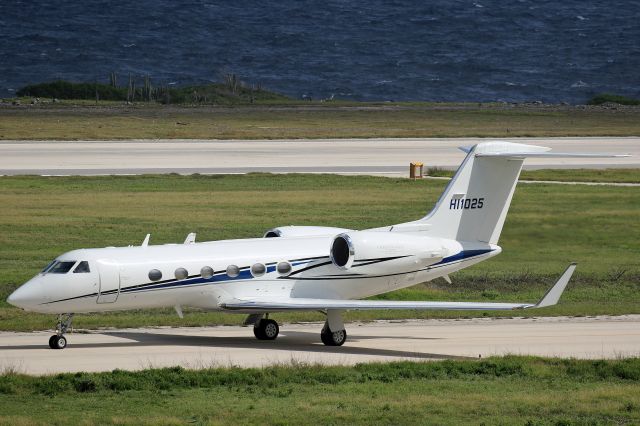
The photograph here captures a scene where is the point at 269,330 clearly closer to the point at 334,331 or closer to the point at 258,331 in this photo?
the point at 258,331

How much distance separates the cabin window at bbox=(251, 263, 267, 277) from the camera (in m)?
27.8

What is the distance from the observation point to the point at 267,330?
94.0ft

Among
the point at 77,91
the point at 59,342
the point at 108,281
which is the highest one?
the point at 77,91

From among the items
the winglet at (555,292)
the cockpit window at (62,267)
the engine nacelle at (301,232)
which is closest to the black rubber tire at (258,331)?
the engine nacelle at (301,232)

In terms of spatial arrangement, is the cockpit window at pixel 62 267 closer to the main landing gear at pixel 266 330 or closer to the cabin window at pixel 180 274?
the cabin window at pixel 180 274

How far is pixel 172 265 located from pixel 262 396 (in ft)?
20.9

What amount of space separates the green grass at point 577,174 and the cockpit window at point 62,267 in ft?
139

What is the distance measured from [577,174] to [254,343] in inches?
1713

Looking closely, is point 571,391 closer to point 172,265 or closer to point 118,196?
point 172,265

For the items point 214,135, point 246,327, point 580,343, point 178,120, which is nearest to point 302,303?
point 246,327

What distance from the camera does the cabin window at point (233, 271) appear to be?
27562 mm

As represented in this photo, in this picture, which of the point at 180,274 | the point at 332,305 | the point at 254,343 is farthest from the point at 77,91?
the point at 332,305

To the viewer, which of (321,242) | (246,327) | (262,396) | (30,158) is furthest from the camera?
(30,158)

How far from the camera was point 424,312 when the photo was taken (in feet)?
111
